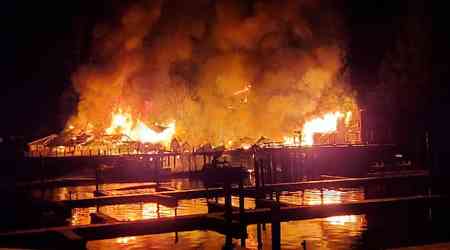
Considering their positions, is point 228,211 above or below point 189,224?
above

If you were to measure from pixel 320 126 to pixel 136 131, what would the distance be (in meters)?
11.0


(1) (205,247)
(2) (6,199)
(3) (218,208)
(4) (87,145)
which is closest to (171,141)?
(4) (87,145)

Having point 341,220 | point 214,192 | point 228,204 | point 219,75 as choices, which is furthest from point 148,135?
point 228,204

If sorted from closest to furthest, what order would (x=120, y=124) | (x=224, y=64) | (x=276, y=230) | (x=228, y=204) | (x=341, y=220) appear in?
(x=276, y=230), (x=228, y=204), (x=341, y=220), (x=120, y=124), (x=224, y=64)

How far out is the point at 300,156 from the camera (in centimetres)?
3130

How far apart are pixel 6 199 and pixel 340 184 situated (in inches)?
444

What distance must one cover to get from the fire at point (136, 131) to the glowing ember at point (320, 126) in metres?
8.17

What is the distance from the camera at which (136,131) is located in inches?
1453

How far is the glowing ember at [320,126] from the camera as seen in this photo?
37.3m

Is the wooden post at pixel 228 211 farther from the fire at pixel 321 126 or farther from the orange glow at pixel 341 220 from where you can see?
the fire at pixel 321 126

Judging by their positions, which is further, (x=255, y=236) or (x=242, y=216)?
(x=255, y=236)

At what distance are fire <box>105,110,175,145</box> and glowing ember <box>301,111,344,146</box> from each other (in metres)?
8.17

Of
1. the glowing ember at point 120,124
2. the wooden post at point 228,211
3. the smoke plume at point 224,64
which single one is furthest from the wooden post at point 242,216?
the smoke plume at point 224,64

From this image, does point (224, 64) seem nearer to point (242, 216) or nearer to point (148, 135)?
point (148, 135)
